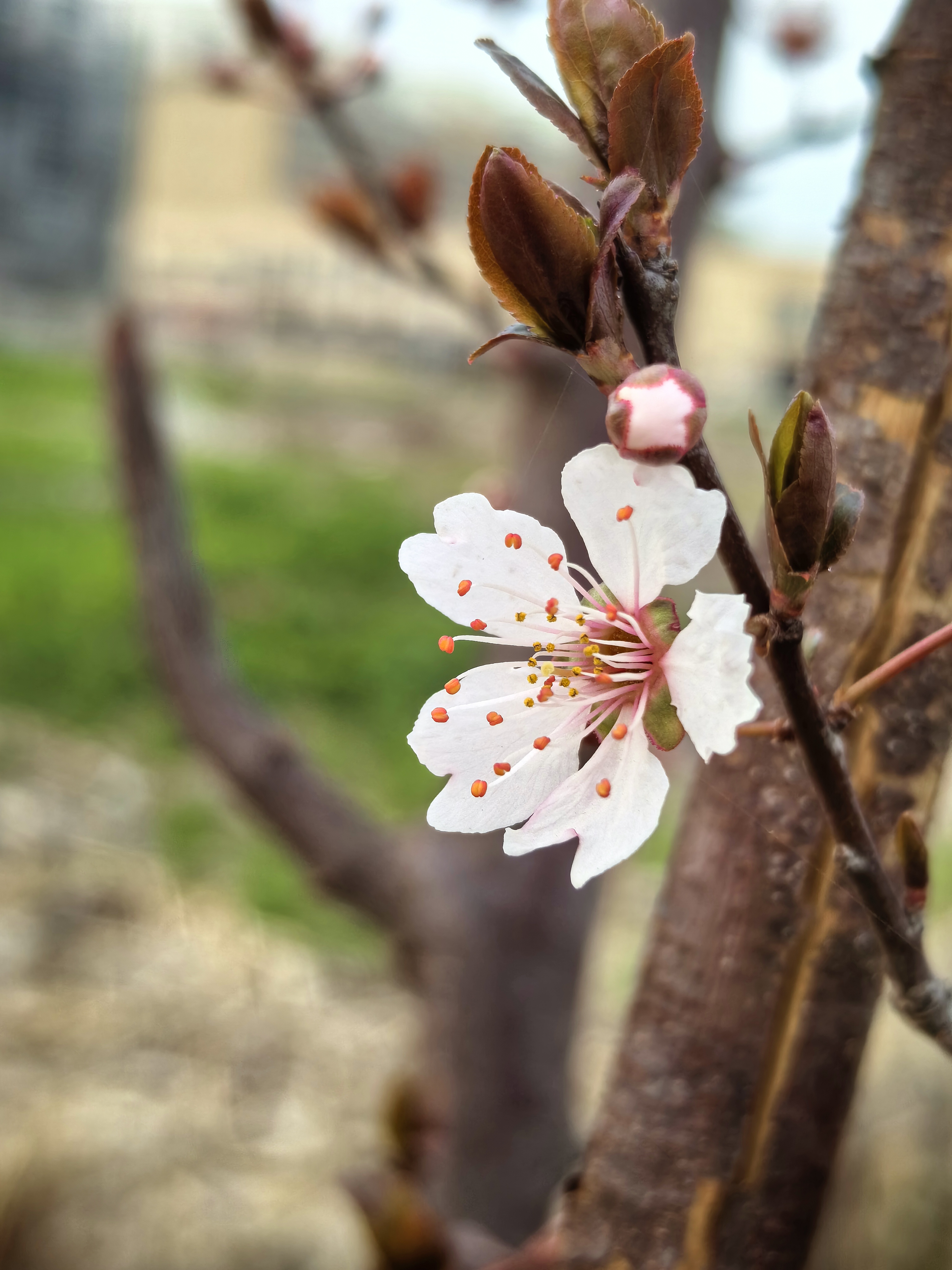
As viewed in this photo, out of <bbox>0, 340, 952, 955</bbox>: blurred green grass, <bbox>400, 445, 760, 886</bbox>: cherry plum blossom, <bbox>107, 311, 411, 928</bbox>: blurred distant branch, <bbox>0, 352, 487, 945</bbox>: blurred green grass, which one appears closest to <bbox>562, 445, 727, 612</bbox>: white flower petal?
<bbox>400, 445, 760, 886</bbox>: cherry plum blossom

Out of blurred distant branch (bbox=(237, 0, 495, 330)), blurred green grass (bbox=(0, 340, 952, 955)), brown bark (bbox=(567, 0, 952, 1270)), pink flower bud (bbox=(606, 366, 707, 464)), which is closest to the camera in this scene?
pink flower bud (bbox=(606, 366, 707, 464))

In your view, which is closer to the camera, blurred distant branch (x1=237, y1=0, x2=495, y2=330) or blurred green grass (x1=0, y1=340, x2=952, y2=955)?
blurred distant branch (x1=237, y1=0, x2=495, y2=330)

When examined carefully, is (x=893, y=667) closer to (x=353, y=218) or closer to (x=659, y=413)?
(x=659, y=413)

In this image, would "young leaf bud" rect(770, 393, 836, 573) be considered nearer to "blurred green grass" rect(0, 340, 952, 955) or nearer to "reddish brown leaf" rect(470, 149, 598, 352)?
"reddish brown leaf" rect(470, 149, 598, 352)

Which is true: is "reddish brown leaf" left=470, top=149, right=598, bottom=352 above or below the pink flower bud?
above

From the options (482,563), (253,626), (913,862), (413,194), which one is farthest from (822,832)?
(253,626)

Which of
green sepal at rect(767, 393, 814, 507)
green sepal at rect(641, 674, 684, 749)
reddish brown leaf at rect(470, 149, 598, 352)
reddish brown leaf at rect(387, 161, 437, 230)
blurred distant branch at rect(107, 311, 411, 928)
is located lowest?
green sepal at rect(641, 674, 684, 749)

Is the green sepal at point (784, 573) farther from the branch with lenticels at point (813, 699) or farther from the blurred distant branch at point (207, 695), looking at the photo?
the blurred distant branch at point (207, 695)
